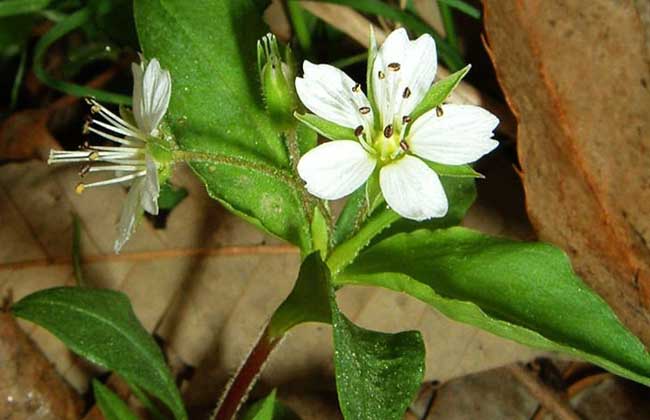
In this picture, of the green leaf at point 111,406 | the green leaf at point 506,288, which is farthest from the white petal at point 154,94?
the green leaf at point 111,406

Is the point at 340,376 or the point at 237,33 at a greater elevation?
the point at 237,33

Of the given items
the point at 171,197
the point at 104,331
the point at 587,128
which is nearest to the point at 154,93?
the point at 104,331

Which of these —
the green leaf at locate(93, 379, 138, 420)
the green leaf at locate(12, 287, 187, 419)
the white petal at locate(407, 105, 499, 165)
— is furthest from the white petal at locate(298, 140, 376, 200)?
the green leaf at locate(93, 379, 138, 420)

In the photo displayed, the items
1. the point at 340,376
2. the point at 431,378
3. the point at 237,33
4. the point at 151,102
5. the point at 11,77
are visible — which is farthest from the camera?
the point at 11,77

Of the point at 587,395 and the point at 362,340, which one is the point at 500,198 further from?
the point at 362,340

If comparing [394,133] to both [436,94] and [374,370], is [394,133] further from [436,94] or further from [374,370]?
[374,370]

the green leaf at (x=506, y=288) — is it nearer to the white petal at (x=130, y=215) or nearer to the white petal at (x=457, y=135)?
Answer: the white petal at (x=457, y=135)

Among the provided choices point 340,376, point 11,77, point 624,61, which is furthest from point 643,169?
point 11,77
